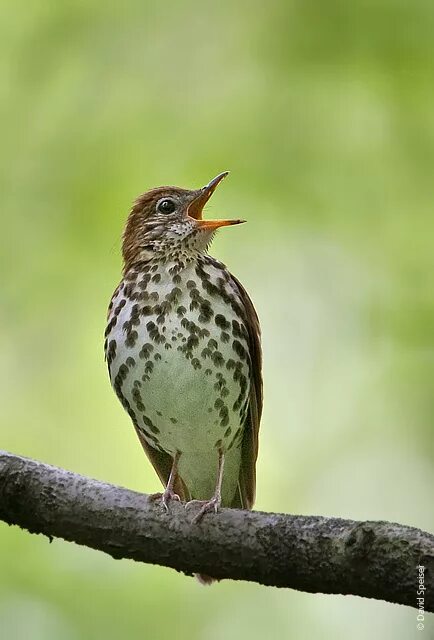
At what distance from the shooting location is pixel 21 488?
4.35 meters

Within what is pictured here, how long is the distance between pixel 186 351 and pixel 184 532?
1.42 m

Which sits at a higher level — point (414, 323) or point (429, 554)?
point (414, 323)

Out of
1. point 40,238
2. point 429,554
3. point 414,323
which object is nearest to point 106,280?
point 40,238

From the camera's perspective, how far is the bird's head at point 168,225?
20.2ft

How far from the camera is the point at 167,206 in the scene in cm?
641

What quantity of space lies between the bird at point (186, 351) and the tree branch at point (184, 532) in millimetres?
1126

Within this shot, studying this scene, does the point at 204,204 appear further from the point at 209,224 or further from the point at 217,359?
the point at 217,359

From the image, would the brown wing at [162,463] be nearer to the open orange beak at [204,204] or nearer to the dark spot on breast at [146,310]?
the dark spot on breast at [146,310]

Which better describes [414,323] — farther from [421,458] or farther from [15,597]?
[15,597]

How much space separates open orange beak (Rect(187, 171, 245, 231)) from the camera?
6.11 meters

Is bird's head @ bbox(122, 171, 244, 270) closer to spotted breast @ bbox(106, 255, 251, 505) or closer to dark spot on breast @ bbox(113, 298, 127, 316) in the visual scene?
spotted breast @ bbox(106, 255, 251, 505)

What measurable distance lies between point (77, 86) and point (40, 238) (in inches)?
44.1

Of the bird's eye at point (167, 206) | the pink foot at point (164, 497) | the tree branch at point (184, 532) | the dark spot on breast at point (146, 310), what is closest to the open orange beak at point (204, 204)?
the bird's eye at point (167, 206)

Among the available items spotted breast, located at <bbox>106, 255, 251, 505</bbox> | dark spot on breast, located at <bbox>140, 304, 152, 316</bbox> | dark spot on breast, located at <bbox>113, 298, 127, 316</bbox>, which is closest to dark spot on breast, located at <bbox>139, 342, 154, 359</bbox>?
spotted breast, located at <bbox>106, 255, 251, 505</bbox>
